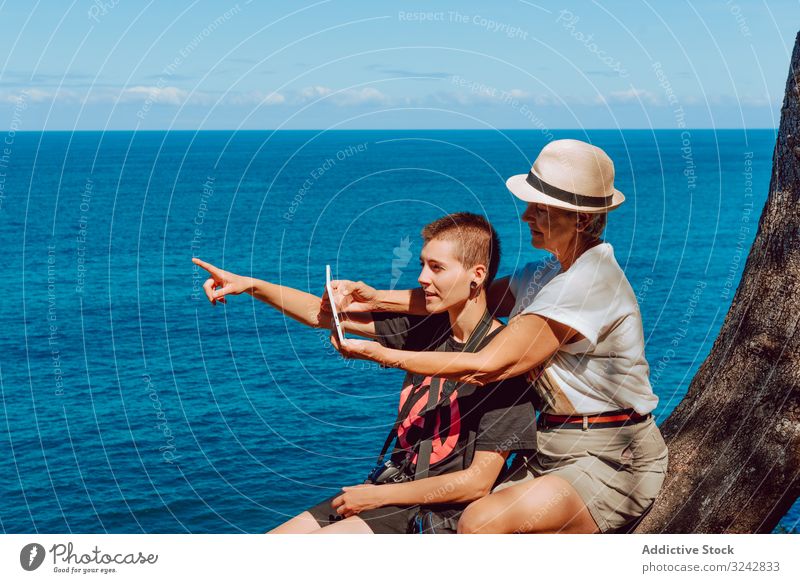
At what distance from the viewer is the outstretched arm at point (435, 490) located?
5832 millimetres

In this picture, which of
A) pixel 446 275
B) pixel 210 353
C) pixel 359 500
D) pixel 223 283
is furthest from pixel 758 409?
pixel 210 353

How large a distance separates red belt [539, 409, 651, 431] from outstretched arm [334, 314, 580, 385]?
0.64m

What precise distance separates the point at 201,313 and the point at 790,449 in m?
83.5

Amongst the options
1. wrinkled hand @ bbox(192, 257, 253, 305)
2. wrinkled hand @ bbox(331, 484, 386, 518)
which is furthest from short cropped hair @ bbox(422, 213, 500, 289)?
wrinkled hand @ bbox(331, 484, 386, 518)

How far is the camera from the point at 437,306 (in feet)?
20.5

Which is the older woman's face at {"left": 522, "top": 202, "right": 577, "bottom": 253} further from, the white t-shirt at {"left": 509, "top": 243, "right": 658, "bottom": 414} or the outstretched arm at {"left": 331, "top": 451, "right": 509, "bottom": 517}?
the outstretched arm at {"left": 331, "top": 451, "right": 509, "bottom": 517}

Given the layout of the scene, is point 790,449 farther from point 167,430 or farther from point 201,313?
point 201,313

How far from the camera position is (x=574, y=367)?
5.89m

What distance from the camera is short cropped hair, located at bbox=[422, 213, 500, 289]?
6.23m

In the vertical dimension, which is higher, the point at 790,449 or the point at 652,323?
the point at 790,449

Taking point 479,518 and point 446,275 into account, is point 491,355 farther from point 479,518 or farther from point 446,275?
point 479,518
